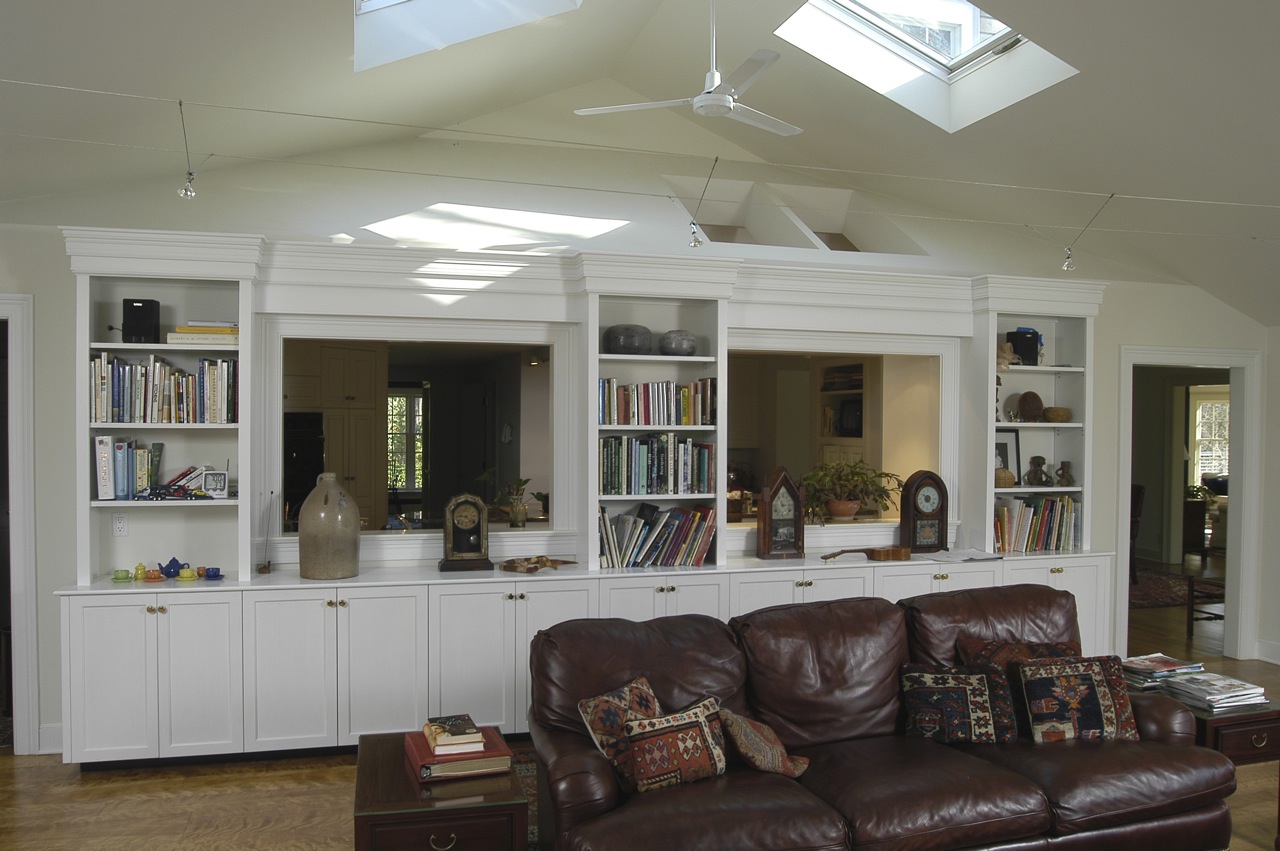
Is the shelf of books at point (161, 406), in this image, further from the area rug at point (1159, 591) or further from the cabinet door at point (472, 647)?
the area rug at point (1159, 591)

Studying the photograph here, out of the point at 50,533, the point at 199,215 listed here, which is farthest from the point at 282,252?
the point at 50,533

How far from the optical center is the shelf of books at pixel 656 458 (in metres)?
5.06

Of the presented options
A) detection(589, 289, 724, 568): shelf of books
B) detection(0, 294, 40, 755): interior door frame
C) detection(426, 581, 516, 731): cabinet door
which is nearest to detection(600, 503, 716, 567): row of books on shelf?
detection(589, 289, 724, 568): shelf of books

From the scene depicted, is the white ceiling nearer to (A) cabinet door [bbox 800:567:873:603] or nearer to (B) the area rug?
(A) cabinet door [bbox 800:567:873:603]

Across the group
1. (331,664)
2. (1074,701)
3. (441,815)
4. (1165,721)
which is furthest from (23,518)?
(1165,721)

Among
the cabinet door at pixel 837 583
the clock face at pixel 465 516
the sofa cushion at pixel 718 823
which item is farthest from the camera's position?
the cabinet door at pixel 837 583

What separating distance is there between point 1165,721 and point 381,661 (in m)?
3.27

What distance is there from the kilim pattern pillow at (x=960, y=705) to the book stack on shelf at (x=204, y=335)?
3.29 meters

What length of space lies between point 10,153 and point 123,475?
1.43m

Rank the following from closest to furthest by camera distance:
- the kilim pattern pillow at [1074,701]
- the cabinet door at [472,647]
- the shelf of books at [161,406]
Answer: the kilim pattern pillow at [1074,701], the shelf of books at [161,406], the cabinet door at [472,647]

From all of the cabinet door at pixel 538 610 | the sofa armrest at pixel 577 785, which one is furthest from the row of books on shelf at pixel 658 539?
the sofa armrest at pixel 577 785

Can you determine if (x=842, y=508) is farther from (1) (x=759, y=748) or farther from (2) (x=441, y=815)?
(2) (x=441, y=815)

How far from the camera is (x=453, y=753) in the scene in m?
3.10

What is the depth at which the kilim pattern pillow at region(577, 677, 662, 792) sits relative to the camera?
3092mm
